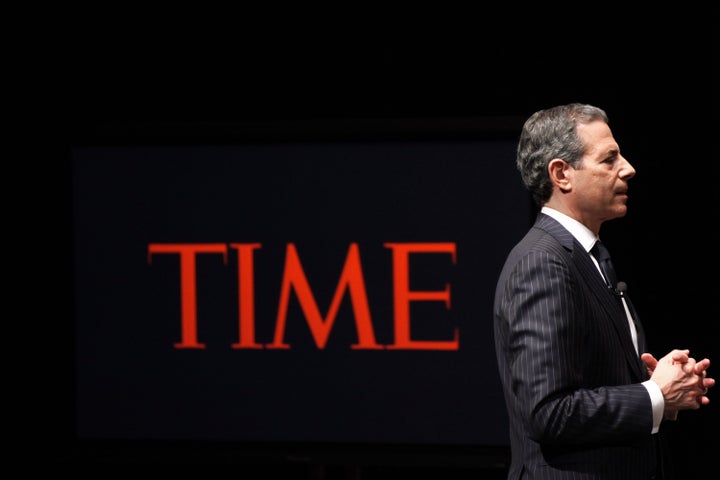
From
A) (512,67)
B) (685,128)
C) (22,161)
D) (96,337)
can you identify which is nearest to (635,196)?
(685,128)

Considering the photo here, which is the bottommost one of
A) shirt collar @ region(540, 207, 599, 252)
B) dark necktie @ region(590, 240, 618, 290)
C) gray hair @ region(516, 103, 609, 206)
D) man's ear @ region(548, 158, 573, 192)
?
dark necktie @ region(590, 240, 618, 290)

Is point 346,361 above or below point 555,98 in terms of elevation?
below

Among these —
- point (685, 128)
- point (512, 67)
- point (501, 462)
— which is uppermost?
point (512, 67)

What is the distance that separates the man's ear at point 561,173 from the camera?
1.76m

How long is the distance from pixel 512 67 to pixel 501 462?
1.23 metres

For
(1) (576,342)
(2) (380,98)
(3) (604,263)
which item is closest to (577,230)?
(3) (604,263)

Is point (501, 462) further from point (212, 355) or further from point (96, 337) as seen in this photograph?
point (96, 337)

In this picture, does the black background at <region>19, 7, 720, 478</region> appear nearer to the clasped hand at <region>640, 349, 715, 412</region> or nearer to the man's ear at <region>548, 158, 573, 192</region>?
the man's ear at <region>548, 158, 573, 192</region>

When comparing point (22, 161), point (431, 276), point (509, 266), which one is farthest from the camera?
point (22, 161)

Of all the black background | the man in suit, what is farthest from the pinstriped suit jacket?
the black background

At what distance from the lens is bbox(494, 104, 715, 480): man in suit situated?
159cm

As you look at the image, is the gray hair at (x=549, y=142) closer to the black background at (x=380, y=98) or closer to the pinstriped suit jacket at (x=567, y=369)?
the pinstriped suit jacket at (x=567, y=369)

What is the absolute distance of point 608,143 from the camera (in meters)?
1.77

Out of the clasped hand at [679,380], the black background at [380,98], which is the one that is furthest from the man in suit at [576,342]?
the black background at [380,98]
